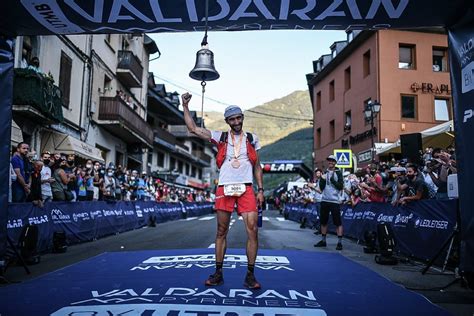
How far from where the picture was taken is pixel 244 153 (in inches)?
208

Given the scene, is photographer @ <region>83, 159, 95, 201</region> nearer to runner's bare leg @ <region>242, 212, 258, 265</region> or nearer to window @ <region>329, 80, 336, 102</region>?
runner's bare leg @ <region>242, 212, 258, 265</region>

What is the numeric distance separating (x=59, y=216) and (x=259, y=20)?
6.64 metres

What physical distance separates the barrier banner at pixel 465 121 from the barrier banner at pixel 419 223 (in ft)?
3.63

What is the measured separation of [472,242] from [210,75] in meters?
3.84

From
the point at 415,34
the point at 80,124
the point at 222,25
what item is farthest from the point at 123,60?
the point at 222,25

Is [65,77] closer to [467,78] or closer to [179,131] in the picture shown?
[467,78]

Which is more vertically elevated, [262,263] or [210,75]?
[210,75]

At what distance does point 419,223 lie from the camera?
7.78m

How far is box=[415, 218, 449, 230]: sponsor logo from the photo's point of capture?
22.6 feet

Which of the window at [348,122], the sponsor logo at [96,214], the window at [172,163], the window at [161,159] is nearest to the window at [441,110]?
the window at [348,122]

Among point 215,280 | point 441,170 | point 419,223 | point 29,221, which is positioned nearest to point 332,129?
point 441,170

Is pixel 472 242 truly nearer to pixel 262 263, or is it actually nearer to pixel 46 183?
pixel 262 263

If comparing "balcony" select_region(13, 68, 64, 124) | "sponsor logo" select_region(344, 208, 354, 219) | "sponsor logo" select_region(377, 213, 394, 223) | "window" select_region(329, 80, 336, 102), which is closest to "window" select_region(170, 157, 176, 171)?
"window" select_region(329, 80, 336, 102)

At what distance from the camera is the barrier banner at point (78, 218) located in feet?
25.9
